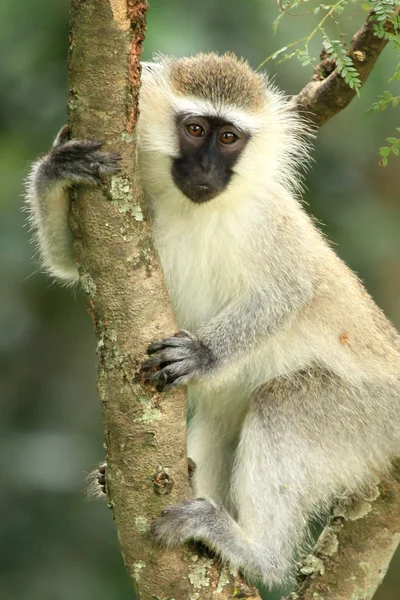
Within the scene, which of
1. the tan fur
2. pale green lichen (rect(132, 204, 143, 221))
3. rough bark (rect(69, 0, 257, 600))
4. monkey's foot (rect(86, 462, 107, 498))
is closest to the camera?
rough bark (rect(69, 0, 257, 600))

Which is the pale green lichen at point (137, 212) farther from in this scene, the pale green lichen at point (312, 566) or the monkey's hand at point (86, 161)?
the pale green lichen at point (312, 566)

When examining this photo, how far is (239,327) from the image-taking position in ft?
17.5

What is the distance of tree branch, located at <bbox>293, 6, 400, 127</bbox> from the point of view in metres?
5.34

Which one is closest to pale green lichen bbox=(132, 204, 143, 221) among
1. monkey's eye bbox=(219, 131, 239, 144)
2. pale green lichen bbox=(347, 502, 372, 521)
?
monkey's eye bbox=(219, 131, 239, 144)

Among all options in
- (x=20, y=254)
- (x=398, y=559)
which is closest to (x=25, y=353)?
(x=20, y=254)

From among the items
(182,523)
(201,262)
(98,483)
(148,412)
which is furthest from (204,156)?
(98,483)

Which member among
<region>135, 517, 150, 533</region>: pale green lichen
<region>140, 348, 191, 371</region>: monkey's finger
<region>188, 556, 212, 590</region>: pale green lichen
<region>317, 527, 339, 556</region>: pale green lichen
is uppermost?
<region>140, 348, 191, 371</region>: monkey's finger

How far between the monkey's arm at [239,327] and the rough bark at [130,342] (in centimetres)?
43

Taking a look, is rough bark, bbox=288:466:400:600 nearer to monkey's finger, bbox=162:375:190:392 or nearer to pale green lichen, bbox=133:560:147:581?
pale green lichen, bbox=133:560:147:581

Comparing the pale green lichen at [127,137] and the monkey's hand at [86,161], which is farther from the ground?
the pale green lichen at [127,137]

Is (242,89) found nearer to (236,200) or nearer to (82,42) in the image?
(236,200)

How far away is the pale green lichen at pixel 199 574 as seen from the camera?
179 inches

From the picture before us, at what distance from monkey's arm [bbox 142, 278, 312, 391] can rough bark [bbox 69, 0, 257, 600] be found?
16.8 inches

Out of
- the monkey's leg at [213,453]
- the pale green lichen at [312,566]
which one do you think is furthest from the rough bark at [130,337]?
the monkey's leg at [213,453]
